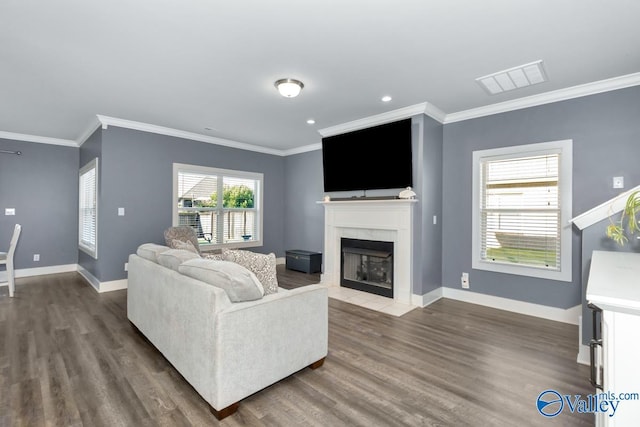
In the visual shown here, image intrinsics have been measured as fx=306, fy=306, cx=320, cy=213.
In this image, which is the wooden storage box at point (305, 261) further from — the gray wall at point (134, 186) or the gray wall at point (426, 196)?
the gray wall at point (134, 186)

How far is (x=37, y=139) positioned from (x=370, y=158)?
6105 millimetres

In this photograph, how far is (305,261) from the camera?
605 centimetres

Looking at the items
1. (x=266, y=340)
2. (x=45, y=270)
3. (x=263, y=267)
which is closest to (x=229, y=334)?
(x=266, y=340)

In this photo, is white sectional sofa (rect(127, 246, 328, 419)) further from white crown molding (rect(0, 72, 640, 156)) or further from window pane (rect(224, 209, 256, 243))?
window pane (rect(224, 209, 256, 243))

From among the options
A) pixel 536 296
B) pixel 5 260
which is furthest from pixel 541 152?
pixel 5 260

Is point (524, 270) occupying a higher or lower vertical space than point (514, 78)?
lower

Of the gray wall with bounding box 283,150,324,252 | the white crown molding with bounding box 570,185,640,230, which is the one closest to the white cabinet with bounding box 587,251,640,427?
the white crown molding with bounding box 570,185,640,230

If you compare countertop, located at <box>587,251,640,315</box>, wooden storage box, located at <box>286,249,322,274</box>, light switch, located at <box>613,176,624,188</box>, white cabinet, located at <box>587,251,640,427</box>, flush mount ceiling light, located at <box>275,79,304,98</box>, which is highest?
flush mount ceiling light, located at <box>275,79,304,98</box>

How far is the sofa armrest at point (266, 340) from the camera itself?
1.83 m

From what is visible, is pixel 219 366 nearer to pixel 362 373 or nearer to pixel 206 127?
pixel 362 373

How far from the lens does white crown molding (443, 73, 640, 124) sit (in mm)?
3146

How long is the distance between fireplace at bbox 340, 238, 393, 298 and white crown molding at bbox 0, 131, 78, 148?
5632 mm

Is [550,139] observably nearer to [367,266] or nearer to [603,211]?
[603,211]

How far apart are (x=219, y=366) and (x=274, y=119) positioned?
368 centimetres
